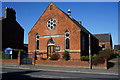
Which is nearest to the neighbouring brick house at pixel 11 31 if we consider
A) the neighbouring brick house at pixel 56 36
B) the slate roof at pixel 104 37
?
the neighbouring brick house at pixel 56 36

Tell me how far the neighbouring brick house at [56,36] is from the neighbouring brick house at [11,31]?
11.2m

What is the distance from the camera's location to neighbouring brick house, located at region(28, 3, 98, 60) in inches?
1185

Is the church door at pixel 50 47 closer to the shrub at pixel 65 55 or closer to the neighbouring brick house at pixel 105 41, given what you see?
the shrub at pixel 65 55

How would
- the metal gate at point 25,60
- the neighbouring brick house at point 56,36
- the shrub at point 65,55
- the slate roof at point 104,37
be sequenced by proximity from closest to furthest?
the metal gate at point 25,60, the shrub at point 65,55, the neighbouring brick house at point 56,36, the slate roof at point 104,37

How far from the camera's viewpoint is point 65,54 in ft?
97.5

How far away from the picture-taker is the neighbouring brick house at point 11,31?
42.7m

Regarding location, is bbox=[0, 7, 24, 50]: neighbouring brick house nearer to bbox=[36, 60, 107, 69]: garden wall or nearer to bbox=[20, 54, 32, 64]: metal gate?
bbox=[20, 54, 32, 64]: metal gate

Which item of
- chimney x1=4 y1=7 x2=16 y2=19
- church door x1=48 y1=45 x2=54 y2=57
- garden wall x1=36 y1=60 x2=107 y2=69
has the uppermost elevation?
chimney x1=4 y1=7 x2=16 y2=19

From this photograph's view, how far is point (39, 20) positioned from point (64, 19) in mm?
5874

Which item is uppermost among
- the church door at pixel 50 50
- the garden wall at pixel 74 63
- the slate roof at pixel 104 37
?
the slate roof at pixel 104 37

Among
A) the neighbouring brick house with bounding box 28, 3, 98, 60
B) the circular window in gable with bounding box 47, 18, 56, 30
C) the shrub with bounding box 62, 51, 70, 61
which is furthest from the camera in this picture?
the circular window in gable with bounding box 47, 18, 56, 30

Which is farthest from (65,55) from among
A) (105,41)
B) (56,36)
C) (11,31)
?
(105,41)

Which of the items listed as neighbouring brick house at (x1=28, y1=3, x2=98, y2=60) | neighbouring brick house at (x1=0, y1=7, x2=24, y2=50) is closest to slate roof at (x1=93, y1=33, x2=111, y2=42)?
neighbouring brick house at (x1=28, y1=3, x2=98, y2=60)

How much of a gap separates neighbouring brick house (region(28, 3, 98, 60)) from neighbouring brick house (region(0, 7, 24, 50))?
11185mm
